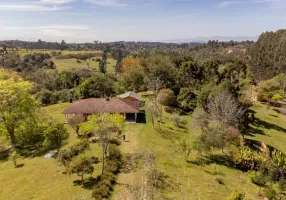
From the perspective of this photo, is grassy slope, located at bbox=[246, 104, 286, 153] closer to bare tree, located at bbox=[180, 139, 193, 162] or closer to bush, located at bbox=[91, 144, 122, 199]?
bare tree, located at bbox=[180, 139, 193, 162]

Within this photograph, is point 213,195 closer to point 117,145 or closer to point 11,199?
point 117,145

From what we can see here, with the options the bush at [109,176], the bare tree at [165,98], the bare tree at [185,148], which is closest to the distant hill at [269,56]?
the bare tree at [165,98]

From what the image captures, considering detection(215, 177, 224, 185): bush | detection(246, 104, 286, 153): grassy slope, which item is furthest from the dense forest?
detection(215, 177, 224, 185): bush

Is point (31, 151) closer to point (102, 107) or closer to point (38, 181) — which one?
point (38, 181)

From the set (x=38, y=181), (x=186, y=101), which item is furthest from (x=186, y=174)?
(x=186, y=101)

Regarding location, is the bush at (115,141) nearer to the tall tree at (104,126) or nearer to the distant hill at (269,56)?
the tall tree at (104,126)

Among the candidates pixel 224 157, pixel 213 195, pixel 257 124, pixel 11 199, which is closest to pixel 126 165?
pixel 213 195
